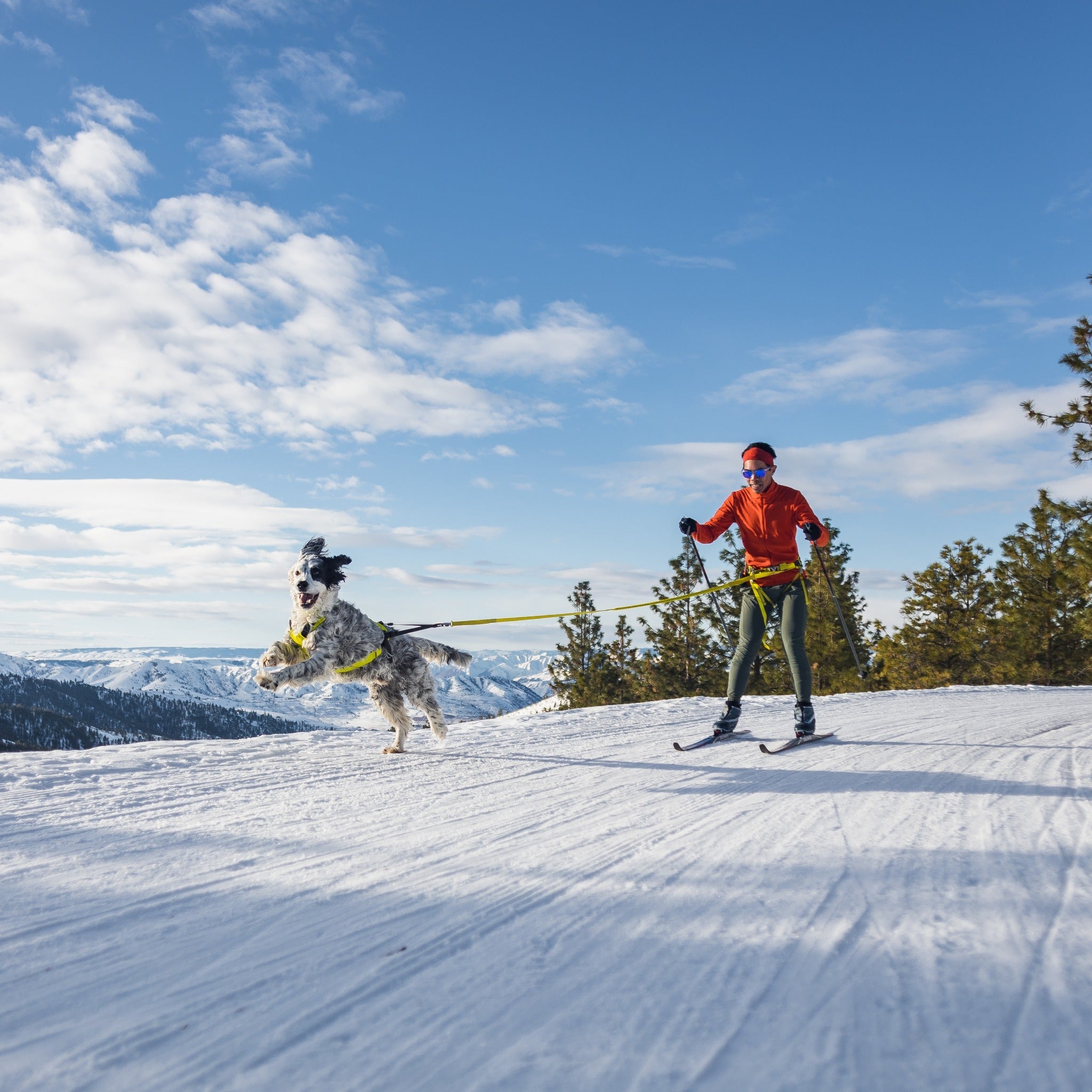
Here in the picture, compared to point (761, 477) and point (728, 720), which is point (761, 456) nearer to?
point (761, 477)

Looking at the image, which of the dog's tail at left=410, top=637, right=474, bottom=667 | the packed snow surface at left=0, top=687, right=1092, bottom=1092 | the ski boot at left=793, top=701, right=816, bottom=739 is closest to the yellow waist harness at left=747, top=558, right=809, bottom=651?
the ski boot at left=793, top=701, right=816, bottom=739

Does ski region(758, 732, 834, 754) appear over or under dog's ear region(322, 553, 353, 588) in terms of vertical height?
under

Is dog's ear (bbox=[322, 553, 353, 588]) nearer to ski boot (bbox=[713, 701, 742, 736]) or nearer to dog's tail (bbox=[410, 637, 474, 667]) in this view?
dog's tail (bbox=[410, 637, 474, 667])

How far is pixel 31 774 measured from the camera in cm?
425

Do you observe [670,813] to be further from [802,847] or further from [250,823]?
[250,823]

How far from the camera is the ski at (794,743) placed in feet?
16.0

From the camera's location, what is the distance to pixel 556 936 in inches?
72.7

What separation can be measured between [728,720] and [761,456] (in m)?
2.23

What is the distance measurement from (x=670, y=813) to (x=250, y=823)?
1925 mm

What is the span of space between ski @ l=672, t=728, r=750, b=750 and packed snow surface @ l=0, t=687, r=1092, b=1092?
1480mm

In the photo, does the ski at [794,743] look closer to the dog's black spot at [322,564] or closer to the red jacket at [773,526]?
the red jacket at [773,526]

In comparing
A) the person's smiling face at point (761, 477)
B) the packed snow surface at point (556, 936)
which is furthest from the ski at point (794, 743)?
the person's smiling face at point (761, 477)

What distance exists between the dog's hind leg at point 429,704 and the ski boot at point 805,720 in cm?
293

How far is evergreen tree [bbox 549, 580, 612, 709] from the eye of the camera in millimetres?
31469
